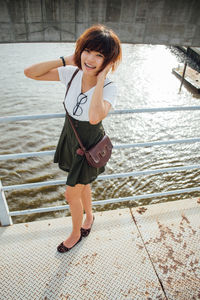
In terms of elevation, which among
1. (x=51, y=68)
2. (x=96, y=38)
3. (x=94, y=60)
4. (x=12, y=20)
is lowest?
(x=12, y=20)

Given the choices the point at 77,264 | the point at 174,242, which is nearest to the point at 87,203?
the point at 77,264

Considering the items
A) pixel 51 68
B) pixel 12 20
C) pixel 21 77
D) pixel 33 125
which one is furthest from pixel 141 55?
pixel 51 68

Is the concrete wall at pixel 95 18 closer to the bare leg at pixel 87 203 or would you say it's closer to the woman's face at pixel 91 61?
the woman's face at pixel 91 61

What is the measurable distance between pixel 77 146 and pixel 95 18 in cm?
410

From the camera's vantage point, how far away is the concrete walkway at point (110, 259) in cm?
182

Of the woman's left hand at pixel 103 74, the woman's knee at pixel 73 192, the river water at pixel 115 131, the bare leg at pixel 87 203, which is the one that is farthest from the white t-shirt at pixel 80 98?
the river water at pixel 115 131

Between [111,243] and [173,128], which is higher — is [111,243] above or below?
above

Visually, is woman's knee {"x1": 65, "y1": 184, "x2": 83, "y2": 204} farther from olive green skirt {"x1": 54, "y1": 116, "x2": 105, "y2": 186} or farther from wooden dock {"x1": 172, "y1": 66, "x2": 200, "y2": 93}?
wooden dock {"x1": 172, "y1": 66, "x2": 200, "y2": 93}

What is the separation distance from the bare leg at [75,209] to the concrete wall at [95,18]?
161 inches

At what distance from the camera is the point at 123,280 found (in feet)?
6.22

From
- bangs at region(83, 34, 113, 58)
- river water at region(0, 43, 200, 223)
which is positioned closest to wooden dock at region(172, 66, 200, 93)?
river water at region(0, 43, 200, 223)

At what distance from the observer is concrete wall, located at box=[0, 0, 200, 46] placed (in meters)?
4.44

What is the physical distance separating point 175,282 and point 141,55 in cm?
1711

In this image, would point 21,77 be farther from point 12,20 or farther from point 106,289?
point 106,289
